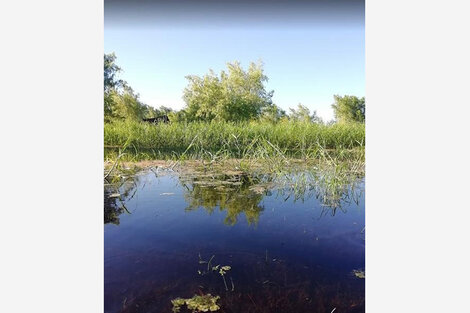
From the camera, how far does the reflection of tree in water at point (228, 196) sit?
2.15 meters

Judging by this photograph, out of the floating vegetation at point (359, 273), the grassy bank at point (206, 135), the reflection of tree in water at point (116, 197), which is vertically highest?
the grassy bank at point (206, 135)

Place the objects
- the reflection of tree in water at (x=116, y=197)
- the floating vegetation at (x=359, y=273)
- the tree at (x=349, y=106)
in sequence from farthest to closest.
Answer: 1. the tree at (x=349, y=106)
2. the reflection of tree in water at (x=116, y=197)
3. the floating vegetation at (x=359, y=273)

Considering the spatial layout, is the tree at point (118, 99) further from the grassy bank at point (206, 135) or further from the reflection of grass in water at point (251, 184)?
the reflection of grass in water at point (251, 184)

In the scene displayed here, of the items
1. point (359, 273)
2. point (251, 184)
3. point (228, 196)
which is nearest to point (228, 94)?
point (251, 184)

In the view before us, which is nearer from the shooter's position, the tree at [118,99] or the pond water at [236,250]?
the pond water at [236,250]

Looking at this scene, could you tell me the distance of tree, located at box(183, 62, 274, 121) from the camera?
39.5 ft

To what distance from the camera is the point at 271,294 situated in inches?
44.6

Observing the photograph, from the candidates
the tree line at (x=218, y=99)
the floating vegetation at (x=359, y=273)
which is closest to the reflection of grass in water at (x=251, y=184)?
the floating vegetation at (x=359, y=273)

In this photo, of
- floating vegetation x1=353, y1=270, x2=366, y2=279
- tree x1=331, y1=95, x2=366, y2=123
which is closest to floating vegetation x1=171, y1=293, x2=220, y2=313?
floating vegetation x1=353, y1=270, x2=366, y2=279

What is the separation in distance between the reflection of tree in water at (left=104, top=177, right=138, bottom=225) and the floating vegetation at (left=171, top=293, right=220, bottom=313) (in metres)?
1.03

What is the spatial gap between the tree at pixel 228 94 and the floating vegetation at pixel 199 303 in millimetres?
10914

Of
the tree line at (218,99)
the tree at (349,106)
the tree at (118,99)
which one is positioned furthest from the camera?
the tree at (349,106)

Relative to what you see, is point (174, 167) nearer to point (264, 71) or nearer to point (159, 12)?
point (159, 12)
